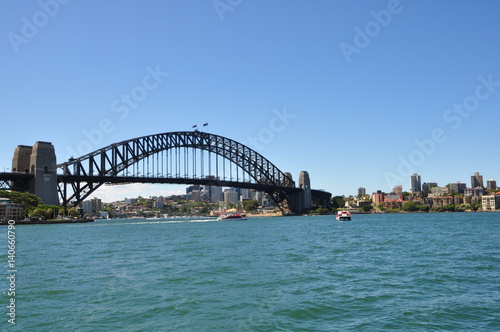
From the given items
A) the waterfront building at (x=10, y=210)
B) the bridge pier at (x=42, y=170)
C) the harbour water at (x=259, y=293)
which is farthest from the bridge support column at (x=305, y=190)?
the harbour water at (x=259, y=293)

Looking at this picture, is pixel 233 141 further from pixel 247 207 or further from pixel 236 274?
pixel 236 274

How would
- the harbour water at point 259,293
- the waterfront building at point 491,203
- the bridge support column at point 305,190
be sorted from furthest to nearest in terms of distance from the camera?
the waterfront building at point 491,203 < the bridge support column at point 305,190 < the harbour water at point 259,293

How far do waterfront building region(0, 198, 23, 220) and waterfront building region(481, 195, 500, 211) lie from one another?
14956 centimetres

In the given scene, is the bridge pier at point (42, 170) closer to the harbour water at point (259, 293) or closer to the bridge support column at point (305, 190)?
the harbour water at point (259, 293)

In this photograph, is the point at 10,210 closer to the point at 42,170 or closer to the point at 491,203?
the point at 42,170

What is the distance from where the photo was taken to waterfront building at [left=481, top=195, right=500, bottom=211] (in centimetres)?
16088

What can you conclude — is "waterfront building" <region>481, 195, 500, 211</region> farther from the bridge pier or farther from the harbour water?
the harbour water

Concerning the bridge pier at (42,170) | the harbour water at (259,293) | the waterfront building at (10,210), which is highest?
the bridge pier at (42,170)

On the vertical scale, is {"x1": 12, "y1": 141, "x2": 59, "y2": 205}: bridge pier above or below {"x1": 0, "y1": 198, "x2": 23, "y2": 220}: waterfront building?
above

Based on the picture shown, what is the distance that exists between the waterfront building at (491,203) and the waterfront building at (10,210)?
5888 inches

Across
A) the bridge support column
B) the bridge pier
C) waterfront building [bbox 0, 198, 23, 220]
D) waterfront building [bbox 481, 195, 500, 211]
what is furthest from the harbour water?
waterfront building [bbox 481, 195, 500, 211]

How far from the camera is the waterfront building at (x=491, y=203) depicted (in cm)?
16088

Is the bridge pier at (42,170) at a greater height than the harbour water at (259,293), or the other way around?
the bridge pier at (42,170)

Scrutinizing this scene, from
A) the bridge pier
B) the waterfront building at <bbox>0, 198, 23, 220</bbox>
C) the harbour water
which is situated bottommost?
the harbour water
